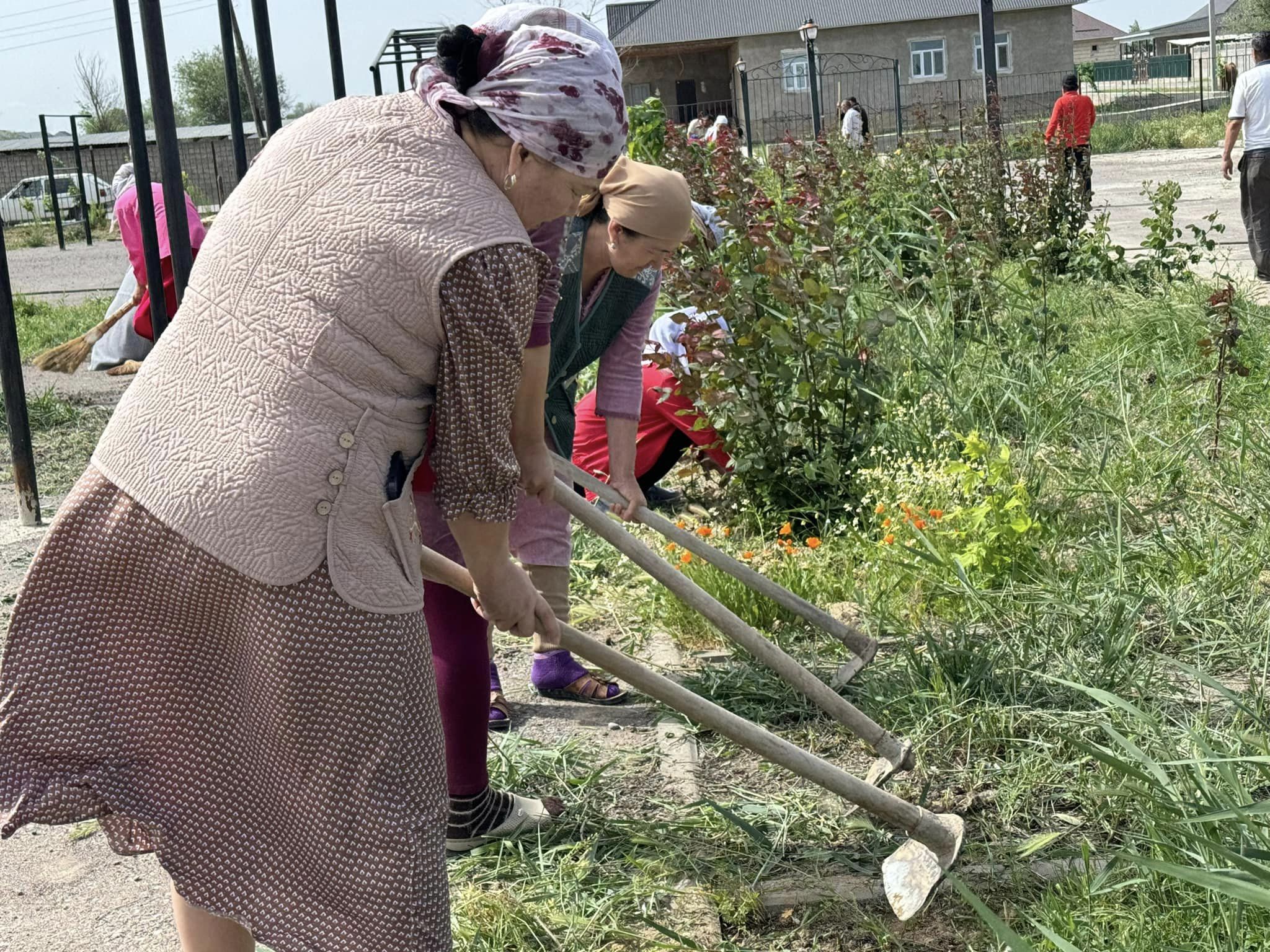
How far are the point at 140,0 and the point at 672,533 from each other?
203cm

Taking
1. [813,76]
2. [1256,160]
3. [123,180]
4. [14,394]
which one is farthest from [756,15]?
[14,394]

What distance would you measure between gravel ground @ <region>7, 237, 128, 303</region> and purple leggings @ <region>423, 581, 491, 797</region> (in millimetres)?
12145

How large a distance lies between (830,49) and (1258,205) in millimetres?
39181

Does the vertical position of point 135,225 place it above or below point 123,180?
below

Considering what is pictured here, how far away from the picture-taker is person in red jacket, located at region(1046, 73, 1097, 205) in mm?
7416

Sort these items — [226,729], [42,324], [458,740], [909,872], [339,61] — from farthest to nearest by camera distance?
[42,324], [339,61], [458,740], [909,872], [226,729]

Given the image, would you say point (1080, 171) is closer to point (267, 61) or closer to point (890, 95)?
point (267, 61)

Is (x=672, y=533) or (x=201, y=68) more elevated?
(x=201, y=68)

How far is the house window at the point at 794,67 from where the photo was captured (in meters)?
43.3

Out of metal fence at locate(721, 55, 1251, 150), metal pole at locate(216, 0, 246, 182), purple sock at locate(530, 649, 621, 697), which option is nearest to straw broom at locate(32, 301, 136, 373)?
metal pole at locate(216, 0, 246, 182)

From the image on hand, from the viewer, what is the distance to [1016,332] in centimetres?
548

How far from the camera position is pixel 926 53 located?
1791 inches

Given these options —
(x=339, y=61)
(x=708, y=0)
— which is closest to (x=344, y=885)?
(x=339, y=61)

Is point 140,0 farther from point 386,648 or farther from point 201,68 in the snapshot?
point 201,68
